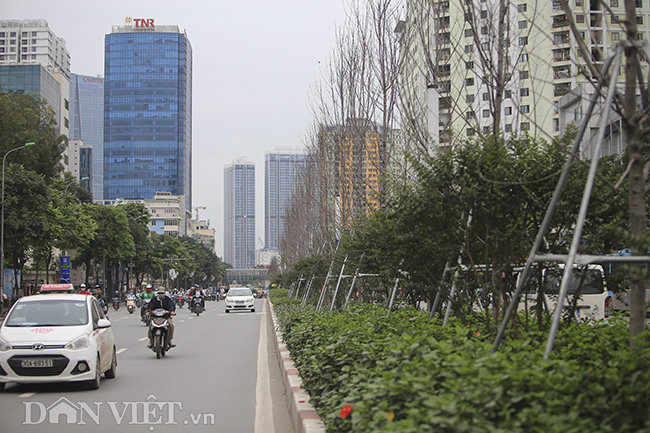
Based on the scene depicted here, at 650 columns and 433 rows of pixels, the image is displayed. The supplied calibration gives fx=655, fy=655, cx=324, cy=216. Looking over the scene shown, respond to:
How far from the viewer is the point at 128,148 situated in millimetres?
186500

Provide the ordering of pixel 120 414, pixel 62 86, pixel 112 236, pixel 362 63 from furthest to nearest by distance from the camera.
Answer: pixel 62 86
pixel 112 236
pixel 362 63
pixel 120 414

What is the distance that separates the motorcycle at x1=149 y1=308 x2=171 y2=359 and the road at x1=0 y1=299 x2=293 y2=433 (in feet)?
1.01

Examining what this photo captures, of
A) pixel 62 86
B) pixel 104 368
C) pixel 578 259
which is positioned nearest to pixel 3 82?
pixel 62 86

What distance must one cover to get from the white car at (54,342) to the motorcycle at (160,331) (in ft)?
11.9

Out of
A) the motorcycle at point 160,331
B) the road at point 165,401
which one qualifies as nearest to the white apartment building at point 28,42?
the motorcycle at point 160,331

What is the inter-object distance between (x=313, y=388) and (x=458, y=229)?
7.95 ft

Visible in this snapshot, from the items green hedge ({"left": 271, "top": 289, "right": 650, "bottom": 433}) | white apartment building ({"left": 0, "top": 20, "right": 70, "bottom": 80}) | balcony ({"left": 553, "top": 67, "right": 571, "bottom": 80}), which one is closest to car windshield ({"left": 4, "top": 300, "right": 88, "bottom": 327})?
green hedge ({"left": 271, "top": 289, "right": 650, "bottom": 433})

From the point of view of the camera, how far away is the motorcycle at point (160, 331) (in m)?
14.6

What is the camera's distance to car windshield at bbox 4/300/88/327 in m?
10.3

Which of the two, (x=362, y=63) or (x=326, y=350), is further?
(x=362, y=63)

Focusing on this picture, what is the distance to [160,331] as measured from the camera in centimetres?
1466

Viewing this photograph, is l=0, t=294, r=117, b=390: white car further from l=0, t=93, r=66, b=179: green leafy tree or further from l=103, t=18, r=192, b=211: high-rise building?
l=103, t=18, r=192, b=211: high-rise building

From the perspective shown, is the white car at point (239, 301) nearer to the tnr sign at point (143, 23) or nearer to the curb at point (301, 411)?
the curb at point (301, 411)

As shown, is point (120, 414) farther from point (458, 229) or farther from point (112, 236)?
point (112, 236)
